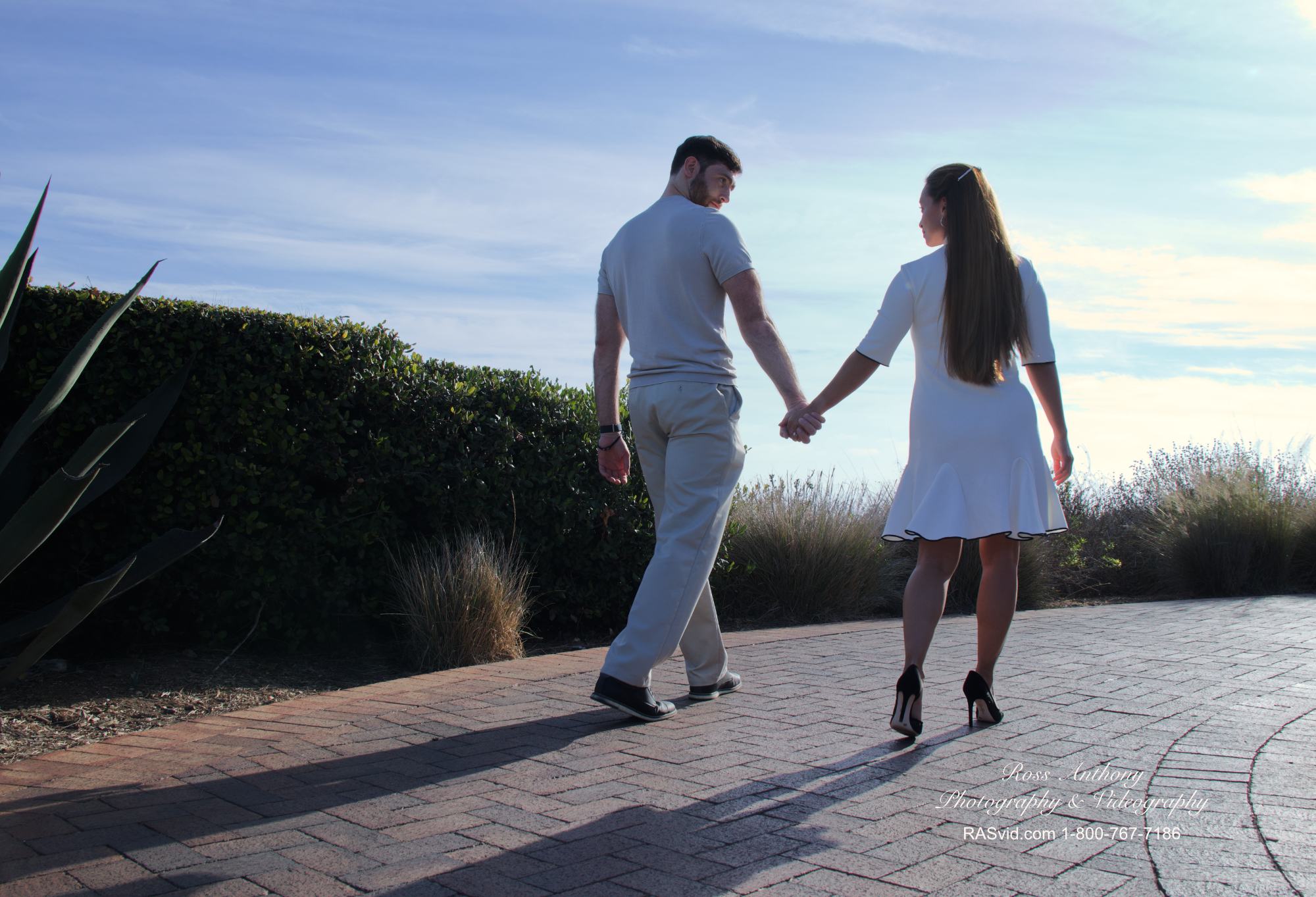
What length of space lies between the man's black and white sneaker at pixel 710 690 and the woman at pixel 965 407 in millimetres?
1029

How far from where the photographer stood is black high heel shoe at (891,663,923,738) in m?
3.23

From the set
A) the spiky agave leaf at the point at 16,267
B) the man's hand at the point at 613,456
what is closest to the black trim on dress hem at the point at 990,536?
the man's hand at the point at 613,456

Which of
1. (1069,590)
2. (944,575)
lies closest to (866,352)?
(944,575)

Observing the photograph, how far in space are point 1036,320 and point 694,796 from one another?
212cm

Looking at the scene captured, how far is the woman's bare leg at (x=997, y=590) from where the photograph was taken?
11.3ft

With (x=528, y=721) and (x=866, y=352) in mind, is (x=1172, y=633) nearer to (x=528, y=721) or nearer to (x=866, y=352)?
(x=866, y=352)

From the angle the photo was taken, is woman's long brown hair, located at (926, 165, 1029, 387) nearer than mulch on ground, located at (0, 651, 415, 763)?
Yes

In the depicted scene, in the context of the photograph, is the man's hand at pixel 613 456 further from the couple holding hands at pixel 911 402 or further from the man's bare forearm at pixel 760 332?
the man's bare forearm at pixel 760 332

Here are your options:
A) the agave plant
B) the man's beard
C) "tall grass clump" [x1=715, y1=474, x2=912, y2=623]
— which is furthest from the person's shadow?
"tall grass clump" [x1=715, y1=474, x2=912, y2=623]

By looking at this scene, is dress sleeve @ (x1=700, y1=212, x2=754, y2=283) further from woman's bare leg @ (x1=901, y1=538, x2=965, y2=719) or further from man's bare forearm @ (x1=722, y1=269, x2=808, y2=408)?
woman's bare leg @ (x1=901, y1=538, x2=965, y2=719)

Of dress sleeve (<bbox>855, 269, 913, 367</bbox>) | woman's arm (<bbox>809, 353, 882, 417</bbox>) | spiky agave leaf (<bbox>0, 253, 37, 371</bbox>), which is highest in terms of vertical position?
spiky agave leaf (<bbox>0, 253, 37, 371</bbox>)

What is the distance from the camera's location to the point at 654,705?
3574mm

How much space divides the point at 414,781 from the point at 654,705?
98cm

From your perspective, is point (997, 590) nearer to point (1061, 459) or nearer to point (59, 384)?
point (1061, 459)
